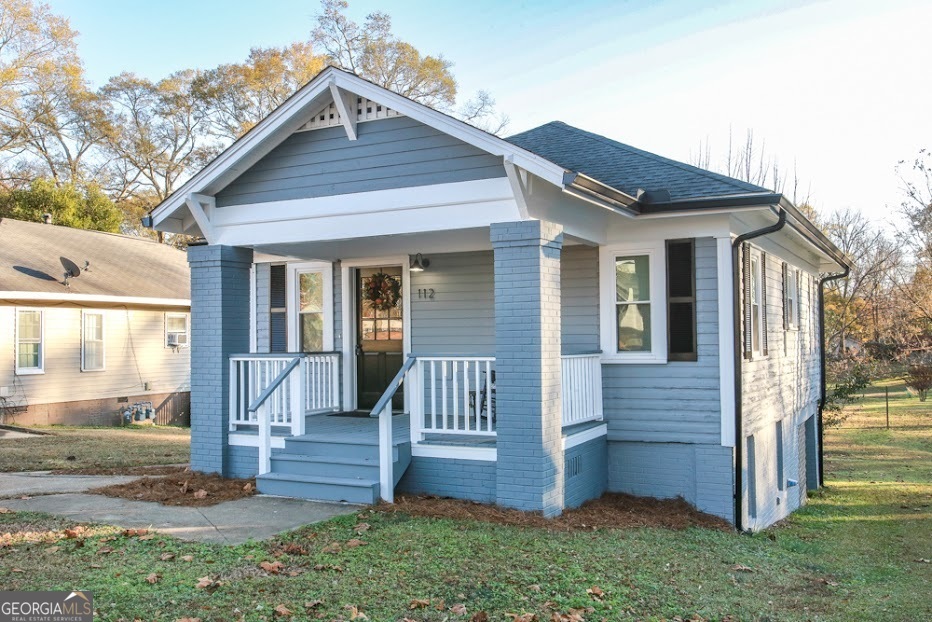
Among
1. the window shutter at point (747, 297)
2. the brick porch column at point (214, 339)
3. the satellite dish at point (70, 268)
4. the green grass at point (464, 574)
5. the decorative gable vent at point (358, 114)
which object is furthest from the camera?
the satellite dish at point (70, 268)

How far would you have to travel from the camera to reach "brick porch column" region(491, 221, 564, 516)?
7457mm

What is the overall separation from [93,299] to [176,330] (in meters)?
3.33

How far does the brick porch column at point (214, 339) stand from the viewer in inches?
358

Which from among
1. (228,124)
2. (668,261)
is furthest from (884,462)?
(228,124)

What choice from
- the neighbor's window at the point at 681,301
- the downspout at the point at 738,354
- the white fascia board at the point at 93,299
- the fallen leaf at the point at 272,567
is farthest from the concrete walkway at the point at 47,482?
the white fascia board at the point at 93,299

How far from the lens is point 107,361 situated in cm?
1966

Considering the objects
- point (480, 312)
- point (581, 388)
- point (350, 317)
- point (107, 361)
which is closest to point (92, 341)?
point (107, 361)

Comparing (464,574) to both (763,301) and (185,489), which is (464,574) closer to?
(185,489)

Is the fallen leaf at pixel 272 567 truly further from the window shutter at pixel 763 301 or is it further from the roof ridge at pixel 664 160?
the window shutter at pixel 763 301

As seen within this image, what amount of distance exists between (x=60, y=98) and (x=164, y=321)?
49.1 ft

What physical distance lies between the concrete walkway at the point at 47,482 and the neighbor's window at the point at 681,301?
635 cm

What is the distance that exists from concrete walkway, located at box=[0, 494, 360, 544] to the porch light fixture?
3723 mm

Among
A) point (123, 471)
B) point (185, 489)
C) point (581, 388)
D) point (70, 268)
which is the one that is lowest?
point (123, 471)

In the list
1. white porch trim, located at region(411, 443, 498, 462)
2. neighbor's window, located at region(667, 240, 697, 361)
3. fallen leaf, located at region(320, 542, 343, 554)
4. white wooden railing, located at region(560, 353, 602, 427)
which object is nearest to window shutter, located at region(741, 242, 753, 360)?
neighbor's window, located at region(667, 240, 697, 361)
